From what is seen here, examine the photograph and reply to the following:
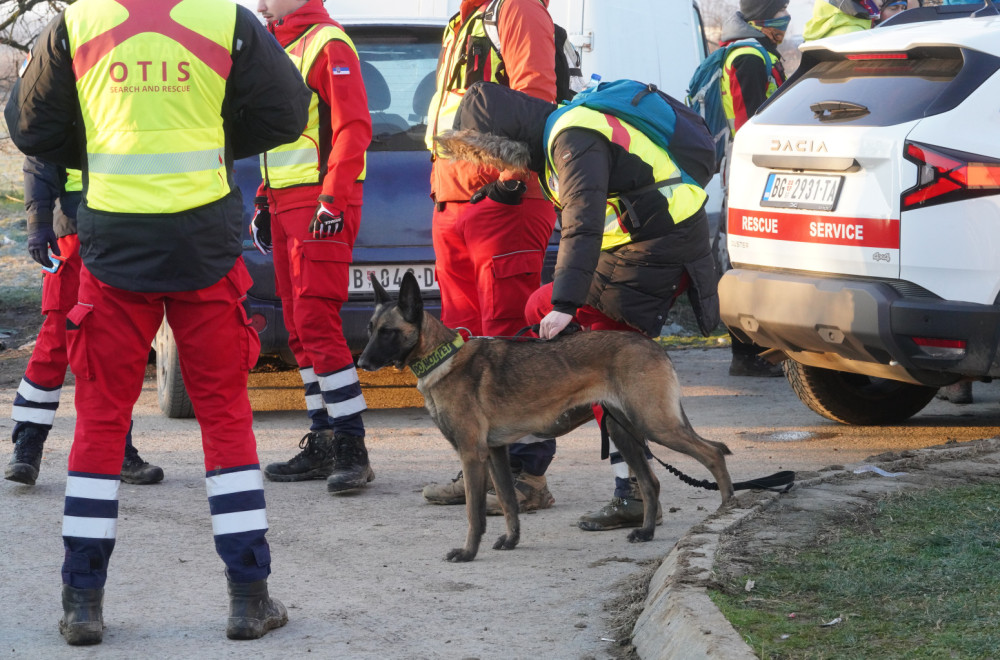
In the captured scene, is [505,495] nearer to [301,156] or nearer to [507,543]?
[507,543]

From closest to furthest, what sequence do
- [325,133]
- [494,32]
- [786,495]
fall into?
[786,495], [494,32], [325,133]

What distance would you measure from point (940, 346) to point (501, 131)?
2.09 metres

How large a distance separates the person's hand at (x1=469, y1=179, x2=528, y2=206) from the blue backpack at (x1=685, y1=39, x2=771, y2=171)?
12.2ft

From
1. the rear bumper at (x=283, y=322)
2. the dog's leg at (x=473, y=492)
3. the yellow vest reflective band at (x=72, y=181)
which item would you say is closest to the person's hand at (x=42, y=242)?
the yellow vest reflective band at (x=72, y=181)

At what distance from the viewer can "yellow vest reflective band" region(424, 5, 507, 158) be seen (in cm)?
555

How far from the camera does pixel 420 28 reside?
25.3 ft

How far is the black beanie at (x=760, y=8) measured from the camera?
29.5 feet

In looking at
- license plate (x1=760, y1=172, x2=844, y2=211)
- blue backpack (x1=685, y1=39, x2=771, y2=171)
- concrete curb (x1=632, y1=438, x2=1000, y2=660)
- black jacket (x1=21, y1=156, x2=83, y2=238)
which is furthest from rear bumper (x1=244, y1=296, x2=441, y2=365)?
blue backpack (x1=685, y1=39, x2=771, y2=171)

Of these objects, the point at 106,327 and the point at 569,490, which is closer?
the point at 106,327

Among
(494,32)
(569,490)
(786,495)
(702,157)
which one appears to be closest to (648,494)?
(786,495)

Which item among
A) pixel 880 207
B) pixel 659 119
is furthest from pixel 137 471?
pixel 880 207

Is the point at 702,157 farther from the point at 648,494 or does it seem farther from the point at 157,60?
the point at 157,60

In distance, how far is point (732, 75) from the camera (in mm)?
8562

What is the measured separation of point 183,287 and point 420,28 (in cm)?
439
